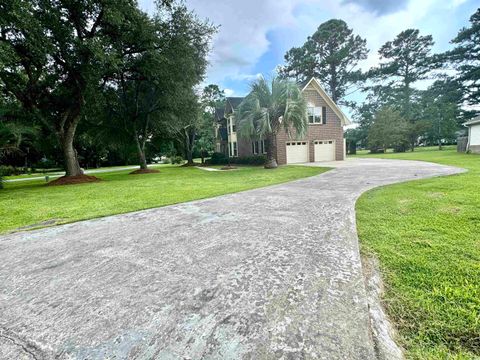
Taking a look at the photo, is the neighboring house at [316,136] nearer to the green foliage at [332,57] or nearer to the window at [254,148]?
the window at [254,148]

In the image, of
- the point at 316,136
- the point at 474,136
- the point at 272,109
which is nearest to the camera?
the point at 272,109

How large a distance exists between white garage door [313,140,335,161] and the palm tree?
19.5ft

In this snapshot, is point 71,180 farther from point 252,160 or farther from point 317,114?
point 317,114

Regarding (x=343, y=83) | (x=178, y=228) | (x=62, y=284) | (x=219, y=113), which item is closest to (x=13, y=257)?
(x=62, y=284)

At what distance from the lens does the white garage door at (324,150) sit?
66.2 ft

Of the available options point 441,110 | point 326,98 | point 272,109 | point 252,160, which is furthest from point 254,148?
point 441,110

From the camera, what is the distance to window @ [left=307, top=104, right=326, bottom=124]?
1978 cm

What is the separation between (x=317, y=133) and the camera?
65.3 ft

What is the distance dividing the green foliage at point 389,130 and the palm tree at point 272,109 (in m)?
21.8

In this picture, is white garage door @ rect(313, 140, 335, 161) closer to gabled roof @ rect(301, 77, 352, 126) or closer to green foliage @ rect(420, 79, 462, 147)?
gabled roof @ rect(301, 77, 352, 126)

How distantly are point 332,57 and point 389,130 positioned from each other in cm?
1266

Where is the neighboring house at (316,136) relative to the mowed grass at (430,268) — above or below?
above

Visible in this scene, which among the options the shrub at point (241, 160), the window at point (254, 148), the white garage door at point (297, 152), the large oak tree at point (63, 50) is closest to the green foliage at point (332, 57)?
the window at point (254, 148)

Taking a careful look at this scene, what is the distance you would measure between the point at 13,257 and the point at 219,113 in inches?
1147
